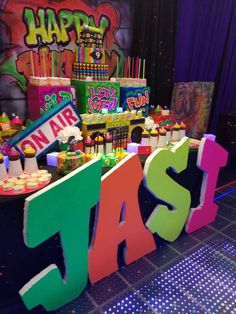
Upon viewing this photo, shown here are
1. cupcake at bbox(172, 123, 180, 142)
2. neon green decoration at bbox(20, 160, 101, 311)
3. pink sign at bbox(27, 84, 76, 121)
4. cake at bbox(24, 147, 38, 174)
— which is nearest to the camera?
neon green decoration at bbox(20, 160, 101, 311)

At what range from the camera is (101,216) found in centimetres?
145

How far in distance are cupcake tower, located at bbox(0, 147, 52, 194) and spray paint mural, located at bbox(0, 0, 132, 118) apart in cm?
73

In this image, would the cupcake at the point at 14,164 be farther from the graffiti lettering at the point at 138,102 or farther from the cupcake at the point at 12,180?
the graffiti lettering at the point at 138,102

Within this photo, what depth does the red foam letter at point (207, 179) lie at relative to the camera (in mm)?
1939

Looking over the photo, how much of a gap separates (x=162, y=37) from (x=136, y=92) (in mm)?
707

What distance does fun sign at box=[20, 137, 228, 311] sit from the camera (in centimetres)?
120

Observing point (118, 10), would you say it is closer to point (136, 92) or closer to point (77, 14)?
point (77, 14)

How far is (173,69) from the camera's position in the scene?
104 inches

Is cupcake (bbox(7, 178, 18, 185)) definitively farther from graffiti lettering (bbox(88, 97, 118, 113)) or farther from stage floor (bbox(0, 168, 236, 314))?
graffiti lettering (bbox(88, 97, 118, 113))

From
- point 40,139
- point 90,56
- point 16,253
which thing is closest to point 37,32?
point 90,56

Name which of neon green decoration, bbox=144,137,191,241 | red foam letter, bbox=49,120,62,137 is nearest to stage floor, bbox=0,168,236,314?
neon green decoration, bbox=144,137,191,241

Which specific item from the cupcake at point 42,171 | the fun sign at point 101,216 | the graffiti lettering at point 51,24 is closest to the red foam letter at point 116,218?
the fun sign at point 101,216

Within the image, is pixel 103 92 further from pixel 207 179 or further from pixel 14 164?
pixel 207 179

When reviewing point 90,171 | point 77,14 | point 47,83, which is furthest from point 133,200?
point 77,14
